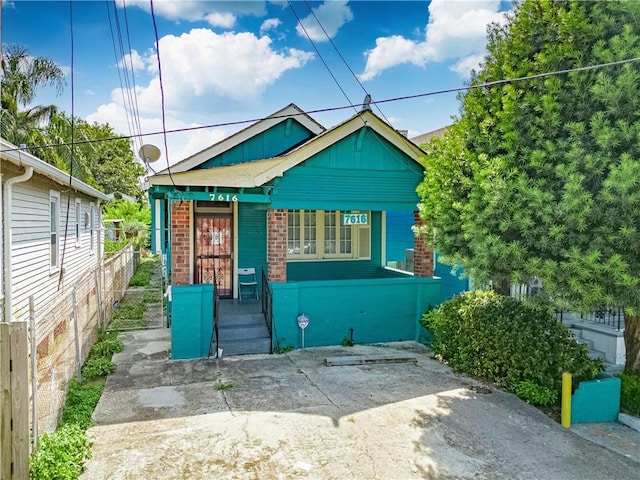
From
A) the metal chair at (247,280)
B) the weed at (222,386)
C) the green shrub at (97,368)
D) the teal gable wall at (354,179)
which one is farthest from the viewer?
the metal chair at (247,280)

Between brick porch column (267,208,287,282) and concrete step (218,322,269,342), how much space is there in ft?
3.59

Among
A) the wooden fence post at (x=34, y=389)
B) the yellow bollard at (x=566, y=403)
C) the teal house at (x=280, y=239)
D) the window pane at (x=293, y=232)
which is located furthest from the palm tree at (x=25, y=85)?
the yellow bollard at (x=566, y=403)

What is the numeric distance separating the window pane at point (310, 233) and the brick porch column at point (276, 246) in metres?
2.74

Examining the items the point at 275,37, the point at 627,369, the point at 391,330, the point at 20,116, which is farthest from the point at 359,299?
the point at 20,116

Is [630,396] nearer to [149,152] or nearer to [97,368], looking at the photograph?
[97,368]

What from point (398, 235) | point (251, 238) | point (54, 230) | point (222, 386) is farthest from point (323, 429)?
point (398, 235)

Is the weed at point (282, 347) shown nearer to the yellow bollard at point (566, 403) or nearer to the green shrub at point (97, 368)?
the green shrub at point (97, 368)

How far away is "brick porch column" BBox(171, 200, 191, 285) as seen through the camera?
→ 8062 millimetres

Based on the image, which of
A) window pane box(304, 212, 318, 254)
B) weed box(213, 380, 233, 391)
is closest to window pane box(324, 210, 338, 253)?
window pane box(304, 212, 318, 254)

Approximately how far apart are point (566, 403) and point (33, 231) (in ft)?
35.4

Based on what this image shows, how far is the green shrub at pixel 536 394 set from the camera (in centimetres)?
599

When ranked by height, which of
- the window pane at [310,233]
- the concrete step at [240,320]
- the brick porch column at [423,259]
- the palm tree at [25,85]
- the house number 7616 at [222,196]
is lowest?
the concrete step at [240,320]

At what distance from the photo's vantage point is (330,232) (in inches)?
461

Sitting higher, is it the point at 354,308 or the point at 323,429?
the point at 354,308
